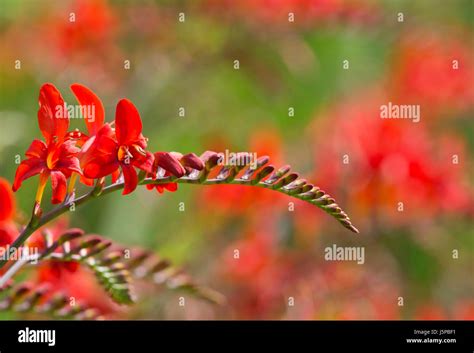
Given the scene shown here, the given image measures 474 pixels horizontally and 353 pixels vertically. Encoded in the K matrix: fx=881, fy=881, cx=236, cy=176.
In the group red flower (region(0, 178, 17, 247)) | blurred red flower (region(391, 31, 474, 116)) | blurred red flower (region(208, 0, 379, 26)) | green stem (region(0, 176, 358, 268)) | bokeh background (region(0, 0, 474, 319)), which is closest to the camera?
green stem (region(0, 176, 358, 268))

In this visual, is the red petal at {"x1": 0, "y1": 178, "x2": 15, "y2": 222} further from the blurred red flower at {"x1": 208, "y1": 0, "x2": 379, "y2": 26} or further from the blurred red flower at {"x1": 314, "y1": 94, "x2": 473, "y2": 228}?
the blurred red flower at {"x1": 208, "y1": 0, "x2": 379, "y2": 26}

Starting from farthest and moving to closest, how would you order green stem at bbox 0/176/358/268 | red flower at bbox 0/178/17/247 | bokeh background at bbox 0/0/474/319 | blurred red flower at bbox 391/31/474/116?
blurred red flower at bbox 391/31/474/116 → bokeh background at bbox 0/0/474/319 → red flower at bbox 0/178/17/247 → green stem at bbox 0/176/358/268

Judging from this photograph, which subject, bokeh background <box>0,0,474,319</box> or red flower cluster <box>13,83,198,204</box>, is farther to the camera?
bokeh background <box>0,0,474,319</box>

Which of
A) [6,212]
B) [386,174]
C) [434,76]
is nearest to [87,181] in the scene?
[6,212]

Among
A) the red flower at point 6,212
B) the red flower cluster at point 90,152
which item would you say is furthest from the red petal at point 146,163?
the red flower at point 6,212

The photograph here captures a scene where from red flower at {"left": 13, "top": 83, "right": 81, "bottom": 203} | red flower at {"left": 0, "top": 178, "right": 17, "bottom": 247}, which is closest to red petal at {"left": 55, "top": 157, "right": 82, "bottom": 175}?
red flower at {"left": 13, "top": 83, "right": 81, "bottom": 203}

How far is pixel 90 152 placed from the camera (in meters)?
0.82

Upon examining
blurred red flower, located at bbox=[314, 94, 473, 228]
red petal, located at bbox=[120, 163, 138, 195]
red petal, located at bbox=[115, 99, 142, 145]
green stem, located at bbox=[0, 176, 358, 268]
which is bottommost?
green stem, located at bbox=[0, 176, 358, 268]

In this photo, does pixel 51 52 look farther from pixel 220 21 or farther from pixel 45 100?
pixel 45 100

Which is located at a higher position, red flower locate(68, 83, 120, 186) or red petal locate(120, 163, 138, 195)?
red flower locate(68, 83, 120, 186)

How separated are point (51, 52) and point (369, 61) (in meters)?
1.57

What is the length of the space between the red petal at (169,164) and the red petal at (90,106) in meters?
0.08

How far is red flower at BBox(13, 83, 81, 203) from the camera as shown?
82 centimetres
